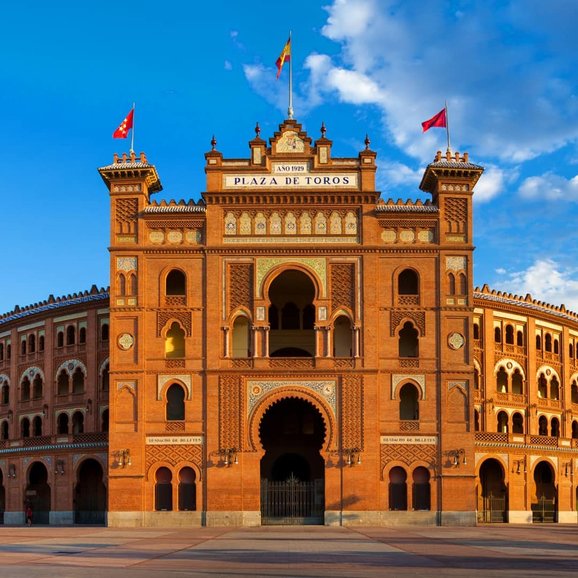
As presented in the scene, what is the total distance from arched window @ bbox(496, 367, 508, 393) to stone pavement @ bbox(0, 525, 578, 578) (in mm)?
17412

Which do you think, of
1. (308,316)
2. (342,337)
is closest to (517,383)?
(308,316)

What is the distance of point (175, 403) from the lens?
5647 cm

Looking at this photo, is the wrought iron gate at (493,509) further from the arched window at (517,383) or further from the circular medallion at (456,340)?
the circular medallion at (456,340)

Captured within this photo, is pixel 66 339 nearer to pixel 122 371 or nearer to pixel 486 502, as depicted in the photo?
pixel 122 371

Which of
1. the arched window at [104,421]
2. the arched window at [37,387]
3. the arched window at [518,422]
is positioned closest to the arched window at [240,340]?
the arched window at [104,421]

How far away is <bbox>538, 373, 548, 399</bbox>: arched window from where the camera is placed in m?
70.6

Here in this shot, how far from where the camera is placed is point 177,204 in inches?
2269

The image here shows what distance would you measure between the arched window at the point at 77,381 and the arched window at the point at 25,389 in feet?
17.3

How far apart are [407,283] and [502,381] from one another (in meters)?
14.2

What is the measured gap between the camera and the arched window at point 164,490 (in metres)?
54.9

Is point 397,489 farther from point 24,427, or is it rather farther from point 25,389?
point 25,389

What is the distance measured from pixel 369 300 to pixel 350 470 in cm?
921

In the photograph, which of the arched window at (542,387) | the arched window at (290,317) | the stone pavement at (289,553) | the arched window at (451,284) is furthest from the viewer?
the arched window at (542,387)

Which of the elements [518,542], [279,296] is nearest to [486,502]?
[279,296]
